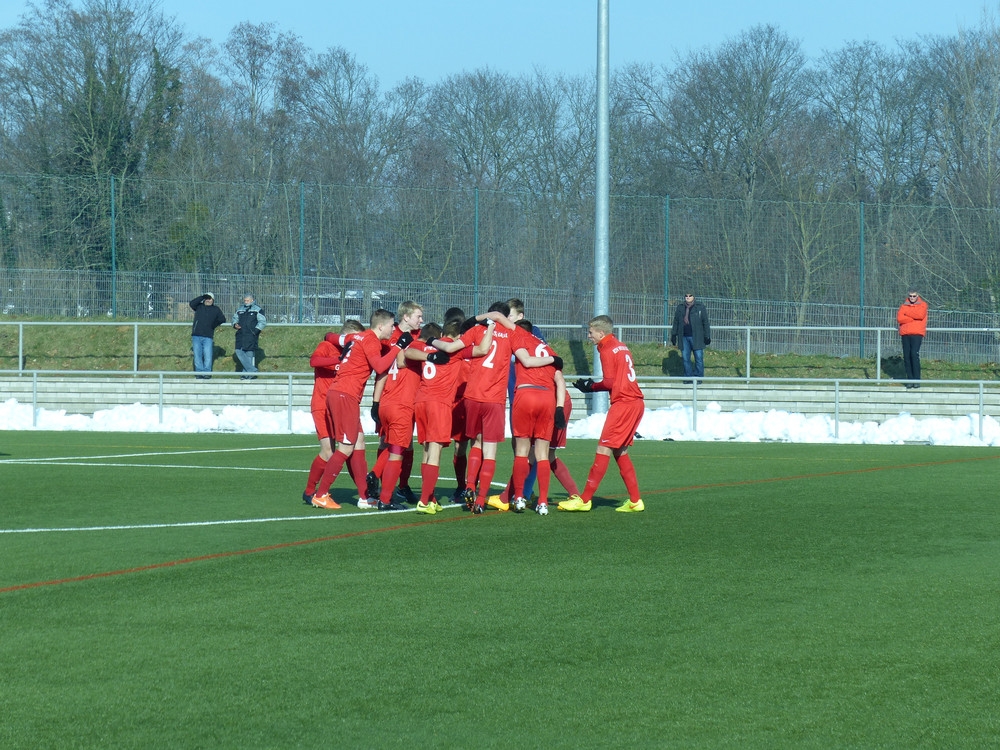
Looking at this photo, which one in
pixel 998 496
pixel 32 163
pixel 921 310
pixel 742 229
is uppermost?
pixel 32 163

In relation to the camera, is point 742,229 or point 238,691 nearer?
point 238,691

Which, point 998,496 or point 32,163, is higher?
point 32,163

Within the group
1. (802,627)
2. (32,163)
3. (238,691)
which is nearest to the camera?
(238,691)

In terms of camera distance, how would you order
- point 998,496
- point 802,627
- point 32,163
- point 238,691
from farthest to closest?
point 32,163 < point 998,496 < point 802,627 < point 238,691

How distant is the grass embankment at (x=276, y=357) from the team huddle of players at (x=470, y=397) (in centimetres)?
1550

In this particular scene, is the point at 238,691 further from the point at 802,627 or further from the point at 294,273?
the point at 294,273

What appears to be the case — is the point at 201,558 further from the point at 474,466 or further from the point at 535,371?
the point at 535,371

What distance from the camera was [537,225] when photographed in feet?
98.6

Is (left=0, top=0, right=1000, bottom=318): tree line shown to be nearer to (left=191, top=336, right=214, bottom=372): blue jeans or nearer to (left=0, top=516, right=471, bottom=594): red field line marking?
(left=191, top=336, right=214, bottom=372): blue jeans

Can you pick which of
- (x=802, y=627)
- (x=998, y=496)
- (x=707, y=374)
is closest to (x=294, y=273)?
(x=707, y=374)

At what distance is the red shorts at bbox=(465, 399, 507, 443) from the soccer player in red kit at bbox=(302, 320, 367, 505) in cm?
110

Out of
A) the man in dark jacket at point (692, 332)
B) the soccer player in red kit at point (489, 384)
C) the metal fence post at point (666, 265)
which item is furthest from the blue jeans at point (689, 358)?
the soccer player in red kit at point (489, 384)

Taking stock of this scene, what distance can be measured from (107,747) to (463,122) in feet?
155

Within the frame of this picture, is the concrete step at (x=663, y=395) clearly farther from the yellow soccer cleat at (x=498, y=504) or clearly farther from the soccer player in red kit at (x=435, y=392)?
the soccer player in red kit at (x=435, y=392)
